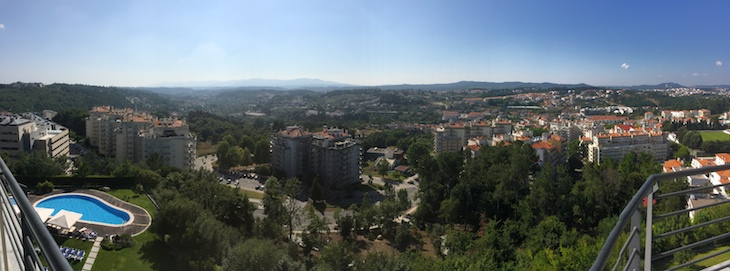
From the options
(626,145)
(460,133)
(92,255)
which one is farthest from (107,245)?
(626,145)

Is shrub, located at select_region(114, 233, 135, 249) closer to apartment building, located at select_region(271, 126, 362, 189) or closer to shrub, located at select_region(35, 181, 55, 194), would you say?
shrub, located at select_region(35, 181, 55, 194)

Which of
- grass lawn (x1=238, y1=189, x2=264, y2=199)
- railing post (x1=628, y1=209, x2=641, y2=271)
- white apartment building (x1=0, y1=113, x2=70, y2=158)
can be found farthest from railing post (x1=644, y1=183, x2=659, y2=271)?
white apartment building (x1=0, y1=113, x2=70, y2=158)

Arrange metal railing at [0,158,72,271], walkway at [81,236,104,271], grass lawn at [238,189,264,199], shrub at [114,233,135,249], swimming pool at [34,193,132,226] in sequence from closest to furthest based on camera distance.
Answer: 1. metal railing at [0,158,72,271]
2. walkway at [81,236,104,271]
3. shrub at [114,233,135,249]
4. swimming pool at [34,193,132,226]
5. grass lawn at [238,189,264,199]

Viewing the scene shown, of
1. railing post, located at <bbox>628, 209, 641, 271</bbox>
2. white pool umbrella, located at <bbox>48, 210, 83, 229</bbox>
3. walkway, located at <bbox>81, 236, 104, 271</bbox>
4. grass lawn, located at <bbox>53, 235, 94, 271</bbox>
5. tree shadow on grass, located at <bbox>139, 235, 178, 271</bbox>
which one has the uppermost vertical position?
railing post, located at <bbox>628, 209, 641, 271</bbox>

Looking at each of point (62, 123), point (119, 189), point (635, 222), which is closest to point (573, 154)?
point (119, 189)

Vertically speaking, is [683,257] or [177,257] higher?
[683,257]

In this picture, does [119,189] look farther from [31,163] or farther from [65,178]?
[31,163]

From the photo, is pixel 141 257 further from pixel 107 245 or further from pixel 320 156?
pixel 320 156
